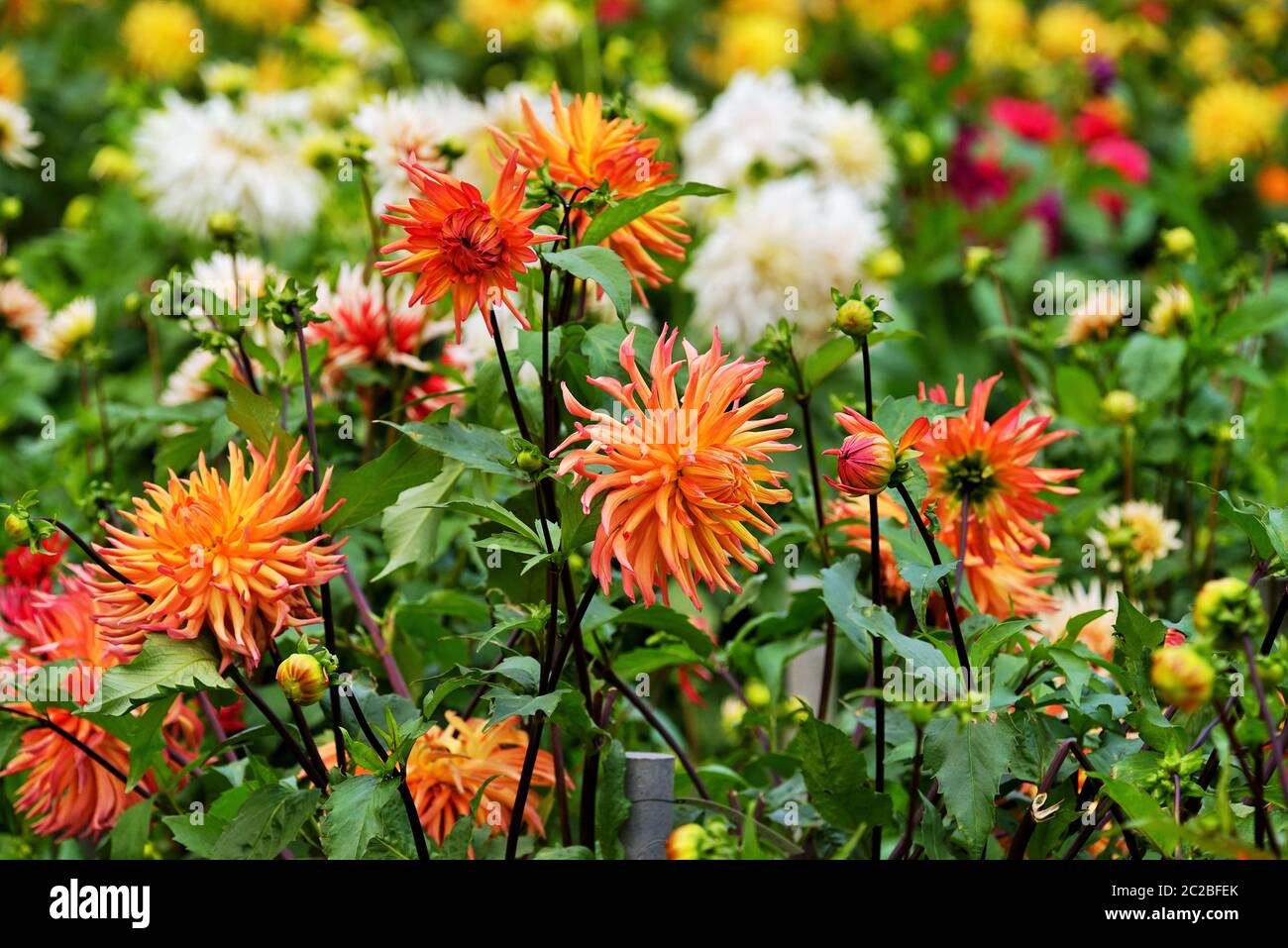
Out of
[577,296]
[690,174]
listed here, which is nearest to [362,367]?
[577,296]

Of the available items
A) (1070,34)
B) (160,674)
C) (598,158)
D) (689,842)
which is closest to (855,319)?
(598,158)

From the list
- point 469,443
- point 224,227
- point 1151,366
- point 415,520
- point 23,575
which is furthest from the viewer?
point 1151,366

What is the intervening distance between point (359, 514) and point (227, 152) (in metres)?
1.10

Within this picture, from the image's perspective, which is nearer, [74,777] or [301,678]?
[301,678]

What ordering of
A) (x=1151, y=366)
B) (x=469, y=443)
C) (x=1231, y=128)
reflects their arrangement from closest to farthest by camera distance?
(x=469, y=443), (x=1151, y=366), (x=1231, y=128)

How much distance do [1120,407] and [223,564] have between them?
2.90 ft

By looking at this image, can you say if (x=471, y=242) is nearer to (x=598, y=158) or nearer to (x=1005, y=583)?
(x=598, y=158)

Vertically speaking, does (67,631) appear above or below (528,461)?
below

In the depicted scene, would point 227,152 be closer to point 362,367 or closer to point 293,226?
point 293,226

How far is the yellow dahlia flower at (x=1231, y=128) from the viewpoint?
270 centimetres

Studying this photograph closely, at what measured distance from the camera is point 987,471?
936 millimetres

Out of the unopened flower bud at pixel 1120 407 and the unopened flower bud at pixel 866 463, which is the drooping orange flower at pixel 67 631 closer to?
the unopened flower bud at pixel 866 463

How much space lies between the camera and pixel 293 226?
75.3 inches

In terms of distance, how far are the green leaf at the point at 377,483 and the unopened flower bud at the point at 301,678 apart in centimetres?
13
